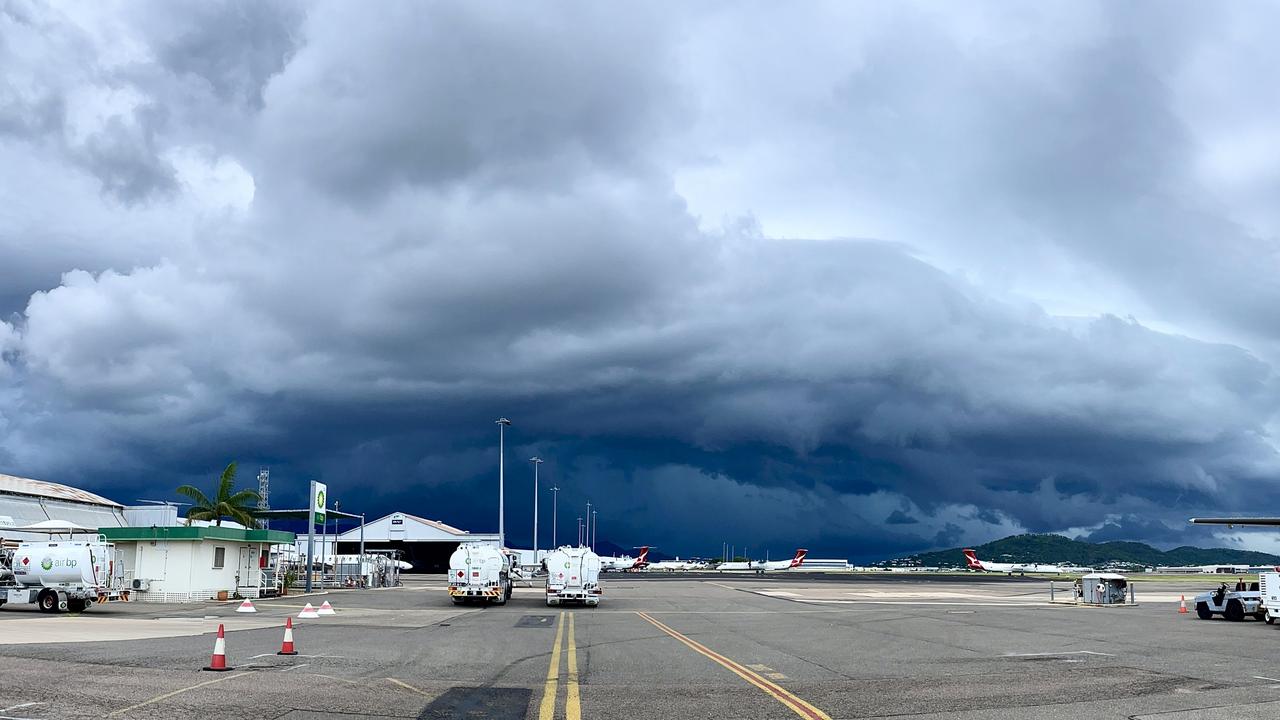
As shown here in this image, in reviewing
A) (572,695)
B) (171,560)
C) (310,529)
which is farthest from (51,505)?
(572,695)

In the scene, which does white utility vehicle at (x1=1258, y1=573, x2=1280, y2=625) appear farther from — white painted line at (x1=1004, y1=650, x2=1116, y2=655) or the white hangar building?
the white hangar building

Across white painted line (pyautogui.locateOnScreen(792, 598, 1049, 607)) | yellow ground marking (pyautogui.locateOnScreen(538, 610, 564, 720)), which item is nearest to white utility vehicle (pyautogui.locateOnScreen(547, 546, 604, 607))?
white painted line (pyautogui.locateOnScreen(792, 598, 1049, 607))

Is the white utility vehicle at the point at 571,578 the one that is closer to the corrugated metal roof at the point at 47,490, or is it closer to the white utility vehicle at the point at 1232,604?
the white utility vehicle at the point at 1232,604

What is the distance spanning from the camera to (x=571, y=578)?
48.4 metres

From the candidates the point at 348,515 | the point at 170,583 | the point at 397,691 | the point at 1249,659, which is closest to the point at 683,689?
the point at 397,691

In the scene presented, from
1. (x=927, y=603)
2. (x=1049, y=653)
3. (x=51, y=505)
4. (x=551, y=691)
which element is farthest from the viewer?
(x=51, y=505)

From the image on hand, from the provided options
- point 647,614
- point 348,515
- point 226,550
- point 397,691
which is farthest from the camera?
point 348,515

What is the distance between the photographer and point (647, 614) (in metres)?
43.1

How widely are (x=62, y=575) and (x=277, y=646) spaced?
22.2m

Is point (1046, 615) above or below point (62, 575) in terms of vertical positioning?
below

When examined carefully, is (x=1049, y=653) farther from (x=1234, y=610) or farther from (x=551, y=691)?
(x=1234, y=610)

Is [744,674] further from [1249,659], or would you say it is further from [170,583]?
[170,583]

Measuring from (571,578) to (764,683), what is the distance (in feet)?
102

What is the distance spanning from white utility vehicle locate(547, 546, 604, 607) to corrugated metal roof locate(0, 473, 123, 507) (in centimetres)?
5338
